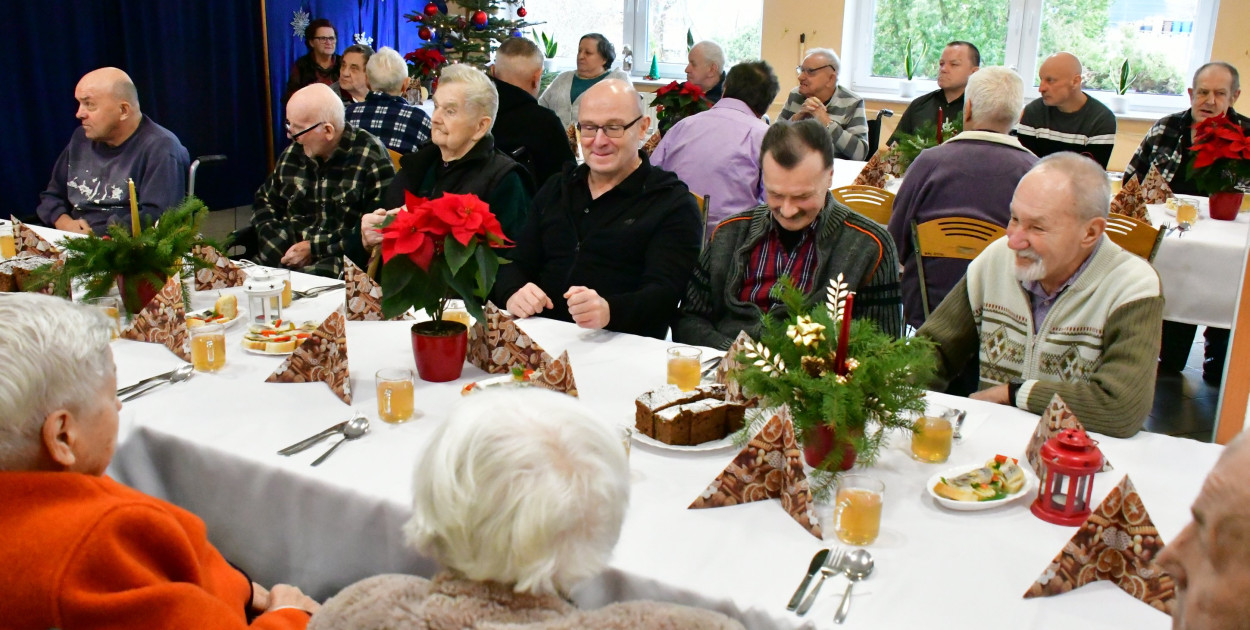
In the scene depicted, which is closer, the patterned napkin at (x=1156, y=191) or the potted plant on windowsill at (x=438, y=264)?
the potted plant on windowsill at (x=438, y=264)

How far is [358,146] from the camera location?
3857mm

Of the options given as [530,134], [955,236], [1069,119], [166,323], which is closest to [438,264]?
[166,323]

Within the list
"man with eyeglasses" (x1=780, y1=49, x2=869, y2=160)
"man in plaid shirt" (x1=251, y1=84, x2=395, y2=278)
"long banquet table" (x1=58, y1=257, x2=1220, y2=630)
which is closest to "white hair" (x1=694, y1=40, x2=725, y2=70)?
"man with eyeglasses" (x1=780, y1=49, x2=869, y2=160)

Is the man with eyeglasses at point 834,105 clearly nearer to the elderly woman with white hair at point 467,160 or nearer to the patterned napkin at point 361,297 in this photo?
the elderly woman with white hair at point 467,160

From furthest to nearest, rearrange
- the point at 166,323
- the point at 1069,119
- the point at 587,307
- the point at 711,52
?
the point at 711,52
the point at 1069,119
the point at 587,307
the point at 166,323

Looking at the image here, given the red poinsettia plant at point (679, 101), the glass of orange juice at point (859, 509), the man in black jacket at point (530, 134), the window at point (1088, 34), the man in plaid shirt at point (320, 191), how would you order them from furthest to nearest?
the window at point (1088, 34) → the red poinsettia plant at point (679, 101) → the man in black jacket at point (530, 134) → the man in plaid shirt at point (320, 191) → the glass of orange juice at point (859, 509)

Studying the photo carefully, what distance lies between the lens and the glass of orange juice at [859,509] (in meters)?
1.50

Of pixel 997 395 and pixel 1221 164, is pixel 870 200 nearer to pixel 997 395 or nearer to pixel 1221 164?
pixel 1221 164

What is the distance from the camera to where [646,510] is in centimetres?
161

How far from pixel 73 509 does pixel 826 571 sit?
3.28ft

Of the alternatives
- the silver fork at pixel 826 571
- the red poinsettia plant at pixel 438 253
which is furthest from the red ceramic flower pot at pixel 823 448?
the red poinsettia plant at pixel 438 253

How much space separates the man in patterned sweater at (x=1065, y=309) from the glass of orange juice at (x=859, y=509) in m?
0.64

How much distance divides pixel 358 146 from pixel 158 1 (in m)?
4.41

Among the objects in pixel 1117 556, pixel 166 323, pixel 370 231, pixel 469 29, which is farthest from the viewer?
pixel 469 29
